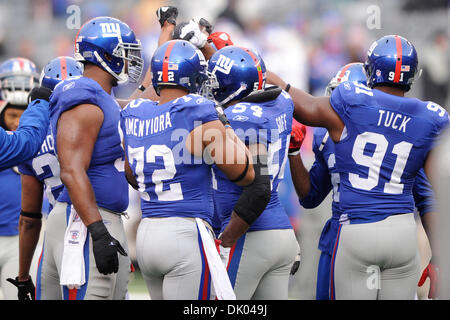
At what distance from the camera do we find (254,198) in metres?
3.96

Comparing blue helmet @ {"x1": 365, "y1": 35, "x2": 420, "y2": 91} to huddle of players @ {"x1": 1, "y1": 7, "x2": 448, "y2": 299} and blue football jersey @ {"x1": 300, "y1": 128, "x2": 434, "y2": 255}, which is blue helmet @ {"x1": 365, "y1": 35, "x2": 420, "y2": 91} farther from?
blue football jersey @ {"x1": 300, "y1": 128, "x2": 434, "y2": 255}

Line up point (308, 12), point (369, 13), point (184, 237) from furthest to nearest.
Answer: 1. point (308, 12)
2. point (369, 13)
3. point (184, 237)

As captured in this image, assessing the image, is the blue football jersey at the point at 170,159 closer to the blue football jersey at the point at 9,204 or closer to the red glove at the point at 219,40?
the red glove at the point at 219,40

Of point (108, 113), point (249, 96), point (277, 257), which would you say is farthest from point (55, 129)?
point (277, 257)

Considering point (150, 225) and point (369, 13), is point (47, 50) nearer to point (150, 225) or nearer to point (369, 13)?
point (369, 13)

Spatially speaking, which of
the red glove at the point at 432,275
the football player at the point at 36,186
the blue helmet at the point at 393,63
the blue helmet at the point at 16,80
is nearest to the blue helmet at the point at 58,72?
the football player at the point at 36,186

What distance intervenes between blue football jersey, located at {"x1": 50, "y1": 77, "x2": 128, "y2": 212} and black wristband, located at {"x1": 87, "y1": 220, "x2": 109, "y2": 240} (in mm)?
273

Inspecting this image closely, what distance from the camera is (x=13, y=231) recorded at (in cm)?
578

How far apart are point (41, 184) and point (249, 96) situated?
1621 millimetres

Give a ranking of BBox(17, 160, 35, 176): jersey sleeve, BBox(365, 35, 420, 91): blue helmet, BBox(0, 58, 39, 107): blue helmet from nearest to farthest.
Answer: BBox(365, 35, 420, 91): blue helmet, BBox(17, 160, 35, 176): jersey sleeve, BBox(0, 58, 39, 107): blue helmet

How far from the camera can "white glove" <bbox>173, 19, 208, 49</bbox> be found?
16.2ft

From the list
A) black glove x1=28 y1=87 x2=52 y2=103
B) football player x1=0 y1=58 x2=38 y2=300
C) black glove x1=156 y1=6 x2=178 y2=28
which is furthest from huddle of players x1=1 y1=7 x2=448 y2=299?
football player x1=0 y1=58 x2=38 y2=300

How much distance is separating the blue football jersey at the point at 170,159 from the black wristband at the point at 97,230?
25 cm
